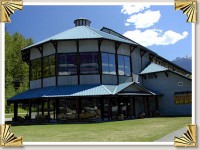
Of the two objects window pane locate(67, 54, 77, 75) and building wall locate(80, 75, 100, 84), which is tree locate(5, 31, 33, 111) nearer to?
window pane locate(67, 54, 77, 75)

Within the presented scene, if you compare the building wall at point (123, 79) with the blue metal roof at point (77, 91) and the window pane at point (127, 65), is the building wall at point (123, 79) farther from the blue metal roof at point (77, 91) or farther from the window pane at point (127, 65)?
the blue metal roof at point (77, 91)

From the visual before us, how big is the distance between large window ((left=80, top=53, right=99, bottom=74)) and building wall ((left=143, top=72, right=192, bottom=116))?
6.27m

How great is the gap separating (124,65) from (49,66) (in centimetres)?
588

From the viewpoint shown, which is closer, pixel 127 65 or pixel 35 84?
pixel 127 65

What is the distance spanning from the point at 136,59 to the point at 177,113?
5597 mm

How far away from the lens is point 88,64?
2405cm

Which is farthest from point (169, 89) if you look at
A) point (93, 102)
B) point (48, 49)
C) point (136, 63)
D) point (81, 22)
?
point (48, 49)

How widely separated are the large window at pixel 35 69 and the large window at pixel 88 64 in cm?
410

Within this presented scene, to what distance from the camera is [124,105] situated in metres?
25.5

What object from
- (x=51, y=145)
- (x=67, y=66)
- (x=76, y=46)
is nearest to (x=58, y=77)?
(x=67, y=66)

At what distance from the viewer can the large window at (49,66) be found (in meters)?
24.7

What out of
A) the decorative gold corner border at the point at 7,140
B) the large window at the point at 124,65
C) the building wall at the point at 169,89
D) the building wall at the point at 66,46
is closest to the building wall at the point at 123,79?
the large window at the point at 124,65

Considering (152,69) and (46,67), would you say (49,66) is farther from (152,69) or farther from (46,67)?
(152,69)

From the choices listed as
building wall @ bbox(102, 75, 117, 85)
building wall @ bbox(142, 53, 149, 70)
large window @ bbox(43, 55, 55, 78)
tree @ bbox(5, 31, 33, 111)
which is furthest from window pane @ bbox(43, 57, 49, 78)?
tree @ bbox(5, 31, 33, 111)
